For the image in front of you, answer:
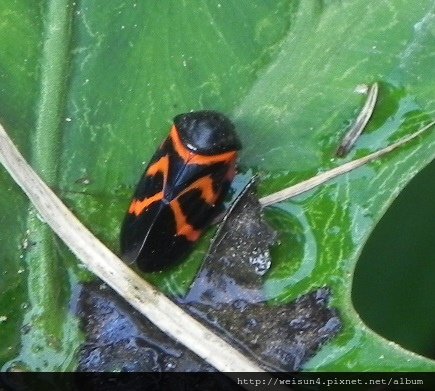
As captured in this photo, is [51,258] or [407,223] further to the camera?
[407,223]

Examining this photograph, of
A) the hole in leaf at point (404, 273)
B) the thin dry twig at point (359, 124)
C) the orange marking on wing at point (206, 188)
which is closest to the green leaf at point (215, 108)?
the thin dry twig at point (359, 124)

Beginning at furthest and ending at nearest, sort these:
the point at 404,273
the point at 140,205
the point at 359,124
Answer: the point at 404,273 → the point at 140,205 → the point at 359,124

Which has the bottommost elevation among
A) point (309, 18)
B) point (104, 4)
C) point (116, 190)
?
point (116, 190)

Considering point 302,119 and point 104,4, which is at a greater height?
point 104,4

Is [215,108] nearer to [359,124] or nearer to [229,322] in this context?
[359,124]

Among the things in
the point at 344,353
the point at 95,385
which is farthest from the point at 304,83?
the point at 95,385

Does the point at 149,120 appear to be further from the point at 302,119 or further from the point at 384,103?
the point at 384,103

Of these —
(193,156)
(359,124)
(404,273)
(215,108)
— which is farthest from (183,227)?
(404,273)
